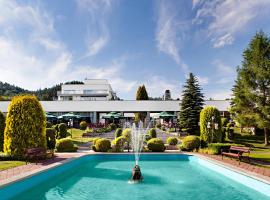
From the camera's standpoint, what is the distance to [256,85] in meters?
27.4

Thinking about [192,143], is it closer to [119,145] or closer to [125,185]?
[119,145]

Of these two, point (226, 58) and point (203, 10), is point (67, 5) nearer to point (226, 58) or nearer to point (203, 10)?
point (203, 10)

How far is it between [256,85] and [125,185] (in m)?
21.5

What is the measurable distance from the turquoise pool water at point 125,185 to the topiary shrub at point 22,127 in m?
2.85

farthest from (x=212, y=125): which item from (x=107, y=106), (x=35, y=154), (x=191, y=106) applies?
(x=107, y=106)

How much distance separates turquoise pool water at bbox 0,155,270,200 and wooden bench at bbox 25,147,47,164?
1661 millimetres

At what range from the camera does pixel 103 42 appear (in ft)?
86.5

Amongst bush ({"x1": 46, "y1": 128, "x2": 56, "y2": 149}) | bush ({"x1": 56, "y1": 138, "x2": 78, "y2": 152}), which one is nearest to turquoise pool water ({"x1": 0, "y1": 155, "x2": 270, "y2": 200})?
bush ({"x1": 46, "y1": 128, "x2": 56, "y2": 149})

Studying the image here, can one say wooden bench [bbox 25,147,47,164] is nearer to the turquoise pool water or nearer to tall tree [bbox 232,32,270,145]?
the turquoise pool water

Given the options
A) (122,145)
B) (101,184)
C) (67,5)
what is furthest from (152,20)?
(101,184)

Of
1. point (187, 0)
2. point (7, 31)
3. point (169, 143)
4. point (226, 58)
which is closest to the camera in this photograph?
point (7, 31)

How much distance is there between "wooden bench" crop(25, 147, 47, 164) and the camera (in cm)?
1416

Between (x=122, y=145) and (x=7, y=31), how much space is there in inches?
477

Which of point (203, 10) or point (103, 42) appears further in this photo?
point (103, 42)
